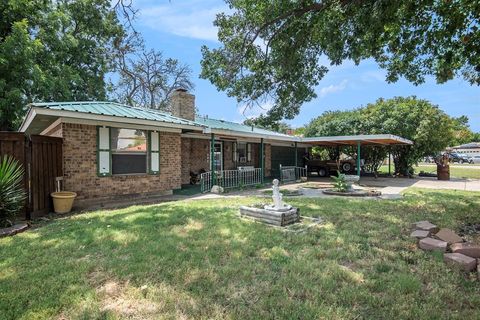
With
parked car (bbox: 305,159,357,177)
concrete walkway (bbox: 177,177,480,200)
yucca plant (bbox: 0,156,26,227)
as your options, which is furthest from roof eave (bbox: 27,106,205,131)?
parked car (bbox: 305,159,357,177)

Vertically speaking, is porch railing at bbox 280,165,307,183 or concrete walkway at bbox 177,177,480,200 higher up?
porch railing at bbox 280,165,307,183

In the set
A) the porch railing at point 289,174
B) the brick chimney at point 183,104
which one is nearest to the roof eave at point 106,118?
the brick chimney at point 183,104

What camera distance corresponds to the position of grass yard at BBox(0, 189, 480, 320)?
9.07ft

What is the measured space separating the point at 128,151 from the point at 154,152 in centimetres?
92

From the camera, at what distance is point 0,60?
13.1 metres

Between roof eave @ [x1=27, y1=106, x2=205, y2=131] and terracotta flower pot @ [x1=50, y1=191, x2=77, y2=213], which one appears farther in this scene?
terracotta flower pot @ [x1=50, y1=191, x2=77, y2=213]

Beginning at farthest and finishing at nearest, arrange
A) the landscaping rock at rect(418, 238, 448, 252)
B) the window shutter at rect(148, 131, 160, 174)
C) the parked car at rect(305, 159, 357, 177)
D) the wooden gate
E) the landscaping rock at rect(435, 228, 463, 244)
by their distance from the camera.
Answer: the parked car at rect(305, 159, 357, 177) < the window shutter at rect(148, 131, 160, 174) < the wooden gate < the landscaping rock at rect(435, 228, 463, 244) < the landscaping rock at rect(418, 238, 448, 252)

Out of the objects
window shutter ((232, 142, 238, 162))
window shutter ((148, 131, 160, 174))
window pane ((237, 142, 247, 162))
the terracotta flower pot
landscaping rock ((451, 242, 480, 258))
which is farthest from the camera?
window pane ((237, 142, 247, 162))

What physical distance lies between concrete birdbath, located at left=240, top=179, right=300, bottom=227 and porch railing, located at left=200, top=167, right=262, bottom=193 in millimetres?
5395

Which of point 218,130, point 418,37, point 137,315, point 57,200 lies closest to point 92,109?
point 57,200

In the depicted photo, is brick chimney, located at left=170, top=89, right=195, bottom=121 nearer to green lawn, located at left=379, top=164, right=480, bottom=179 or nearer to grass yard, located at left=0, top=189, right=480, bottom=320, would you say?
grass yard, located at left=0, top=189, right=480, bottom=320

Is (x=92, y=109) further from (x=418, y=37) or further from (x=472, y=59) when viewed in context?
(x=472, y=59)

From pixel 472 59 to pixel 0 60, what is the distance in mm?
17813

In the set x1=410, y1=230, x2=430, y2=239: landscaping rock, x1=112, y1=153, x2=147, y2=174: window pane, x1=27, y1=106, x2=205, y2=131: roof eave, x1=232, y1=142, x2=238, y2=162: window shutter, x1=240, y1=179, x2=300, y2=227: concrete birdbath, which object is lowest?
x1=410, y1=230, x2=430, y2=239: landscaping rock
